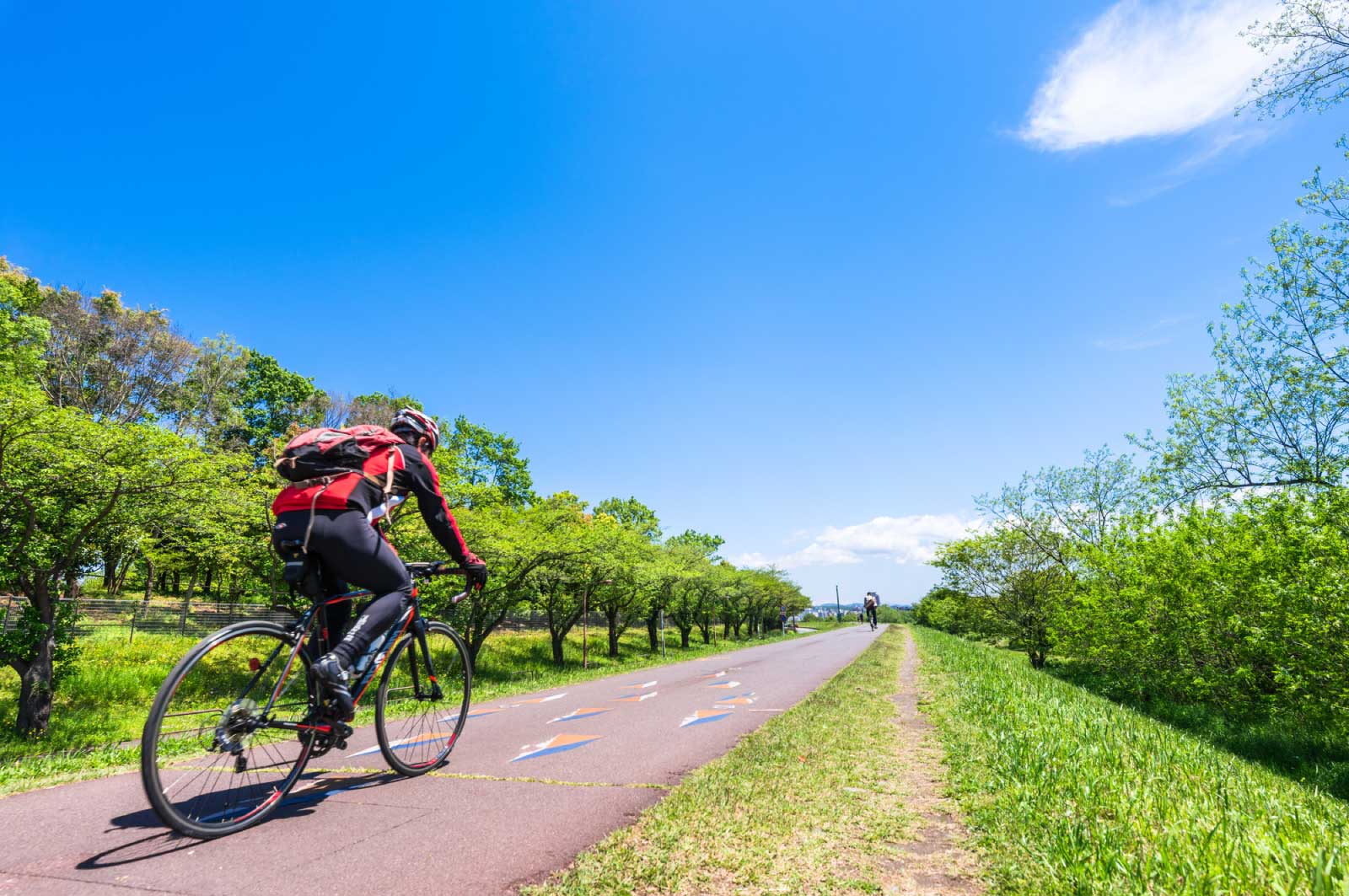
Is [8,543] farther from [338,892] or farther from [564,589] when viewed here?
[564,589]

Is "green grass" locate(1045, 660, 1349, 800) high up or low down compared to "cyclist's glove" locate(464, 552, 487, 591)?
down

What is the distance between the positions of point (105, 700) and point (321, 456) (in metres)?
17.4

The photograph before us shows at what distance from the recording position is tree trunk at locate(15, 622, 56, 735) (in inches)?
425

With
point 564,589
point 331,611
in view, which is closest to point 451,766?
point 331,611

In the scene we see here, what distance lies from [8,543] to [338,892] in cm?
1208

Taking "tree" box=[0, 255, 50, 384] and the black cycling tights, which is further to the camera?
"tree" box=[0, 255, 50, 384]

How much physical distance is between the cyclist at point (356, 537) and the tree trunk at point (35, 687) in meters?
11.9

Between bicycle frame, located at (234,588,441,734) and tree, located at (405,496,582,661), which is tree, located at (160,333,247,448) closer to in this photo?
tree, located at (405,496,582,661)

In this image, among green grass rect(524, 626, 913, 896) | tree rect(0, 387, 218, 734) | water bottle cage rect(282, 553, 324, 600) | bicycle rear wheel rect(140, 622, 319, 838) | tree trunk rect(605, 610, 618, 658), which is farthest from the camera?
tree trunk rect(605, 610, 618, 658)

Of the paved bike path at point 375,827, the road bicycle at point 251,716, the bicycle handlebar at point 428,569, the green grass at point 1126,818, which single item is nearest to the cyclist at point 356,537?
the road bicycle at point 251,716

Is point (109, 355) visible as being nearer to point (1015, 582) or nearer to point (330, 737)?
point (330, 737)

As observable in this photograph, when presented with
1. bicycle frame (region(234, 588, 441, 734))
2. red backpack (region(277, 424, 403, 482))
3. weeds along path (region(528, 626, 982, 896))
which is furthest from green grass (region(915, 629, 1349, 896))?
red backpack (region(277, 424, 403, 482))

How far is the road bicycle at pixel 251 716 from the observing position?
9.98 feet

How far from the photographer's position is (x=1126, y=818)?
11.1 feet
